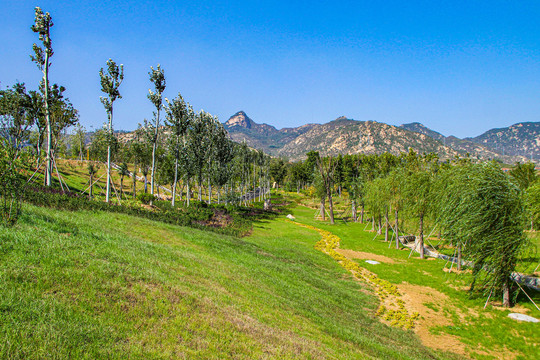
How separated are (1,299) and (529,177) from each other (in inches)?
3084

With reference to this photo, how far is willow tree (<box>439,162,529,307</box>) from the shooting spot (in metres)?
17.1

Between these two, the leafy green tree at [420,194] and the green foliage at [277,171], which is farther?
the green foliage at [277,171]

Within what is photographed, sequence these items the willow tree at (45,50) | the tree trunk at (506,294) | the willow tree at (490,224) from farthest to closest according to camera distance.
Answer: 1. the willow tree at (45,50)
2. the tree trunk at (506,294)
3. the willow tree at (490,224)

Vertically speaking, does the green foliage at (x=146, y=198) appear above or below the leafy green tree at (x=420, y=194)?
below

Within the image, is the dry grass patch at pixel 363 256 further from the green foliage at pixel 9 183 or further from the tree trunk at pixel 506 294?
the green foliage at pixel 9 183

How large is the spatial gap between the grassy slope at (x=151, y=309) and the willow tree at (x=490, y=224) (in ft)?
25.2

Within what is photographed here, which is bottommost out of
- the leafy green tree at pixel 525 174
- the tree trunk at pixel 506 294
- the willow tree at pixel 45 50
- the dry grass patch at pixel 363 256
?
the dry grass patch at pixel 363 256

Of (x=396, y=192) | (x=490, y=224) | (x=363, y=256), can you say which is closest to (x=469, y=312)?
(x=490, y=224)

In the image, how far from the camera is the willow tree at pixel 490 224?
1708 centimetres

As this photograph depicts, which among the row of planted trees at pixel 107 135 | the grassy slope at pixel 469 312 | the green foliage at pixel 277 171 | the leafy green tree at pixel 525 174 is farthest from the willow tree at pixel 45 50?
the green foliage at pixel 277 171

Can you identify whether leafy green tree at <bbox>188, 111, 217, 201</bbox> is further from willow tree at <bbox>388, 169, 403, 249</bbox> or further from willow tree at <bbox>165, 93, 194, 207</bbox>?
willow tree at <bbox>388, 169, 403, 249</bbox>

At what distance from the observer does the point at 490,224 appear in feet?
57.9

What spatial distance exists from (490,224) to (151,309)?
796 inches

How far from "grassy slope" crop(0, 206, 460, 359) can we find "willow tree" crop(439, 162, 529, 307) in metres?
7.68
